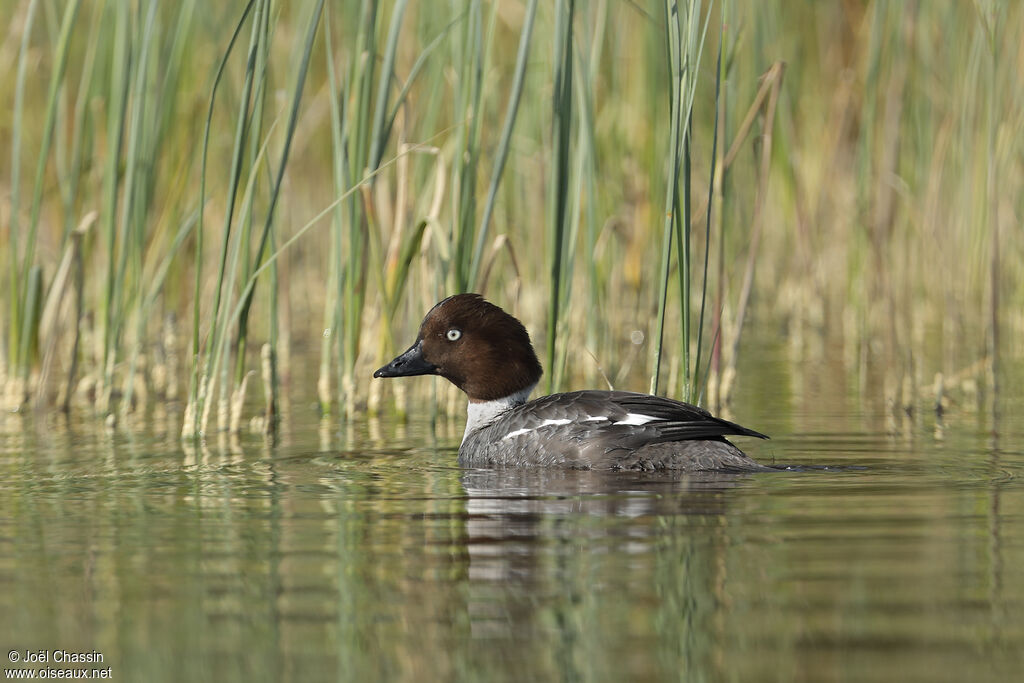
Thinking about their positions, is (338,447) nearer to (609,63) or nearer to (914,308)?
(609,63)

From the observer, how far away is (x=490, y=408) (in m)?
7.52

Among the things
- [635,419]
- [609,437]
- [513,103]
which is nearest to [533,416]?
[609,437]

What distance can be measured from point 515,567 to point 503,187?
4.95 meters

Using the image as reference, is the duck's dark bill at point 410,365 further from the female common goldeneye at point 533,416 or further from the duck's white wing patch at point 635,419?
the duck's white wing patch at point 635,419

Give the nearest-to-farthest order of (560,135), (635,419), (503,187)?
1. (635,419)
2. (560,135)
3. (503,187)

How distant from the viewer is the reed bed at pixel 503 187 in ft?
23.3

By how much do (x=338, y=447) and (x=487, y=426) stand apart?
0.72 meters

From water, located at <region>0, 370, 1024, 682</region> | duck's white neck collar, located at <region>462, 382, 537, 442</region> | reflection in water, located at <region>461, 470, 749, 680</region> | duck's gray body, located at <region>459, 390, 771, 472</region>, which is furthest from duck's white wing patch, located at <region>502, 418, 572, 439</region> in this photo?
duck's white neck collar, located at <region>462, 382, 537, 442</region>

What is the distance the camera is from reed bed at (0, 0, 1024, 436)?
7102mm

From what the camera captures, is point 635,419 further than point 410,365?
No

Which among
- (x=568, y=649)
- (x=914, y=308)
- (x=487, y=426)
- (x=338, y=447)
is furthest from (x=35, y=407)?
(x=914, y=308)

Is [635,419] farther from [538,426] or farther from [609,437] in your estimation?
[538,426]

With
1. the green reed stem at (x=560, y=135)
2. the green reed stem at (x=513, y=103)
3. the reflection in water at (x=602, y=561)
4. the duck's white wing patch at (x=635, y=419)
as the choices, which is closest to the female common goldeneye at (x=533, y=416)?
the duck's white wing patch at (x=635, y=419)

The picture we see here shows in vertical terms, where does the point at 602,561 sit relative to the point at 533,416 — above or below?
below
